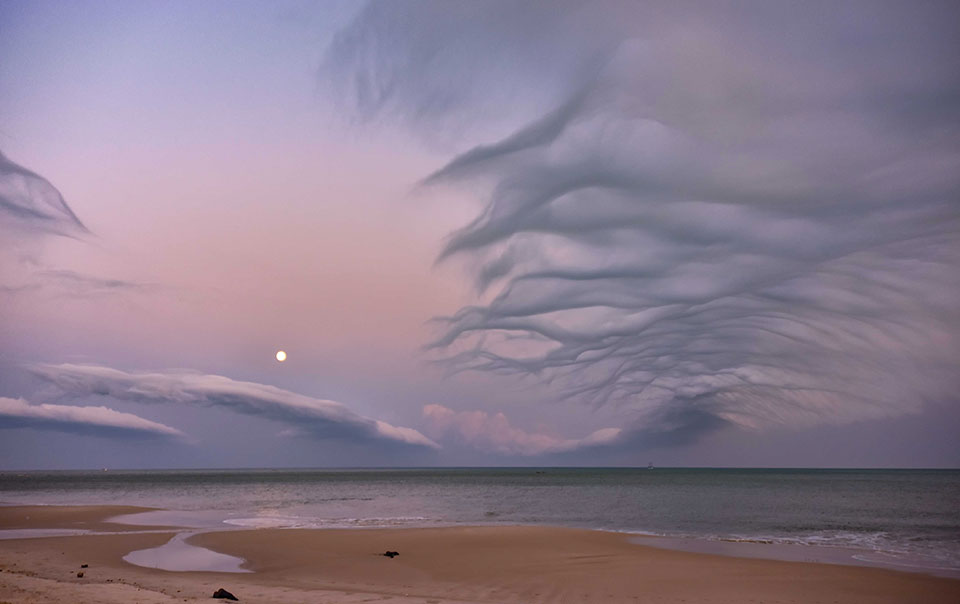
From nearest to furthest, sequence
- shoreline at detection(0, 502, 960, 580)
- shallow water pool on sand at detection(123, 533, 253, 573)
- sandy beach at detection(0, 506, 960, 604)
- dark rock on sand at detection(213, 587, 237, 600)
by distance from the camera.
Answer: dark rock on sand at detection(213, 587, 237, 600), sandy beach at detection(0, 506, 960, 604), shallow water pool on sand at detection(123, 533, 253, 573), shoreline at detection(0, 502, 960, 580)

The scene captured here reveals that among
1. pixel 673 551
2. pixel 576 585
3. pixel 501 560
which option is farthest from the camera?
pixel 673 551

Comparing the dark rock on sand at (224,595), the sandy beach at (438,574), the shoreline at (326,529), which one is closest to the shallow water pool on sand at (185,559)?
the sandy beach at (438,574)

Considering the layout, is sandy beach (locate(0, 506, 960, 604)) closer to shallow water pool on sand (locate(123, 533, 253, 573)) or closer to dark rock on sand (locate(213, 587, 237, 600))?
dark rock on sand (locate(213, 587, 237, 600))

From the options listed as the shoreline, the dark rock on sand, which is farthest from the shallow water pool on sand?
the dark rock on sand

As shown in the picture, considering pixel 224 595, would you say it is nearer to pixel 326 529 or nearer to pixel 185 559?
pixel 185 559

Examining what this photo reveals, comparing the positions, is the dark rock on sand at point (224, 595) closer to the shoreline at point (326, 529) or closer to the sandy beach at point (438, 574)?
the sandy beach at point (438, 574)

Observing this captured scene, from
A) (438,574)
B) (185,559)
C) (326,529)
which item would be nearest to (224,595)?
(438,574)

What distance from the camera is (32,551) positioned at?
30172 mm

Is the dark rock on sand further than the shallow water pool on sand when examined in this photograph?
No

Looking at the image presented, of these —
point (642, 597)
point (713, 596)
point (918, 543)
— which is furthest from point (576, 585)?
point (918, 543)

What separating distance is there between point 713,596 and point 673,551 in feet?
41.6

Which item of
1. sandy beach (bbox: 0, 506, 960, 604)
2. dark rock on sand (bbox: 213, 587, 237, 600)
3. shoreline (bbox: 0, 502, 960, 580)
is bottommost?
shoreline (bbox: 0, 502, 960, 580)

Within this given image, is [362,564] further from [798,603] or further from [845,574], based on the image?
[845,574]

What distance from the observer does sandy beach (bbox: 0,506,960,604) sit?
20.3 meters
